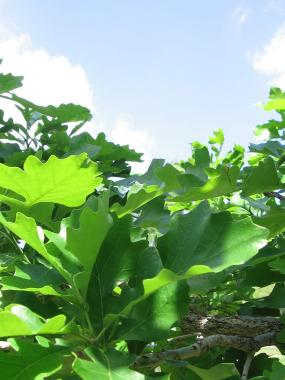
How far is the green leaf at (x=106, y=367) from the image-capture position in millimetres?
645

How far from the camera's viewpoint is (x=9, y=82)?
1.52m

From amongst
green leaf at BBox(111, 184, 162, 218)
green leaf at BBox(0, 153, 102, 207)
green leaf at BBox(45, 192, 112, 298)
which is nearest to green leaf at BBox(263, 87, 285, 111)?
green leaf at BBox(111, 184, 162, 218)

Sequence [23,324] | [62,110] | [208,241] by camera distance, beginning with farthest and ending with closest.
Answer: [62,110] < [208,241] < [23,324]

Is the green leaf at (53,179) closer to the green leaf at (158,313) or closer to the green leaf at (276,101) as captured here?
the green leaf at (158,313)

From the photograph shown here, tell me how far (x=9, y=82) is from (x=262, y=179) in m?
0.80

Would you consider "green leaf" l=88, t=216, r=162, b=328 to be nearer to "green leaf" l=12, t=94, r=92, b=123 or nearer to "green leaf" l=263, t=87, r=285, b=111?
"green leaf" l=263, t=87, r=285, b=111

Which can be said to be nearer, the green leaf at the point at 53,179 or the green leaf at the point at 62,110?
the green leaf at the point at 53,179

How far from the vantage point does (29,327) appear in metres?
0.67

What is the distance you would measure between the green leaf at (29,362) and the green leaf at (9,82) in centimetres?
97

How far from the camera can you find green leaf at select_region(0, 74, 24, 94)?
59.6 inches

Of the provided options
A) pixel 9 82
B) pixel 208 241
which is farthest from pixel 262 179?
pixel 9 82

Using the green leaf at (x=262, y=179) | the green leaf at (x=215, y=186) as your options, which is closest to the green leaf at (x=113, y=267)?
the green leaf at (x=215, y=186)

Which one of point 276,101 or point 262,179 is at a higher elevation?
point 276,101

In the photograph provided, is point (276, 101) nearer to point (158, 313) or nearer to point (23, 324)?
point (158, 313)
